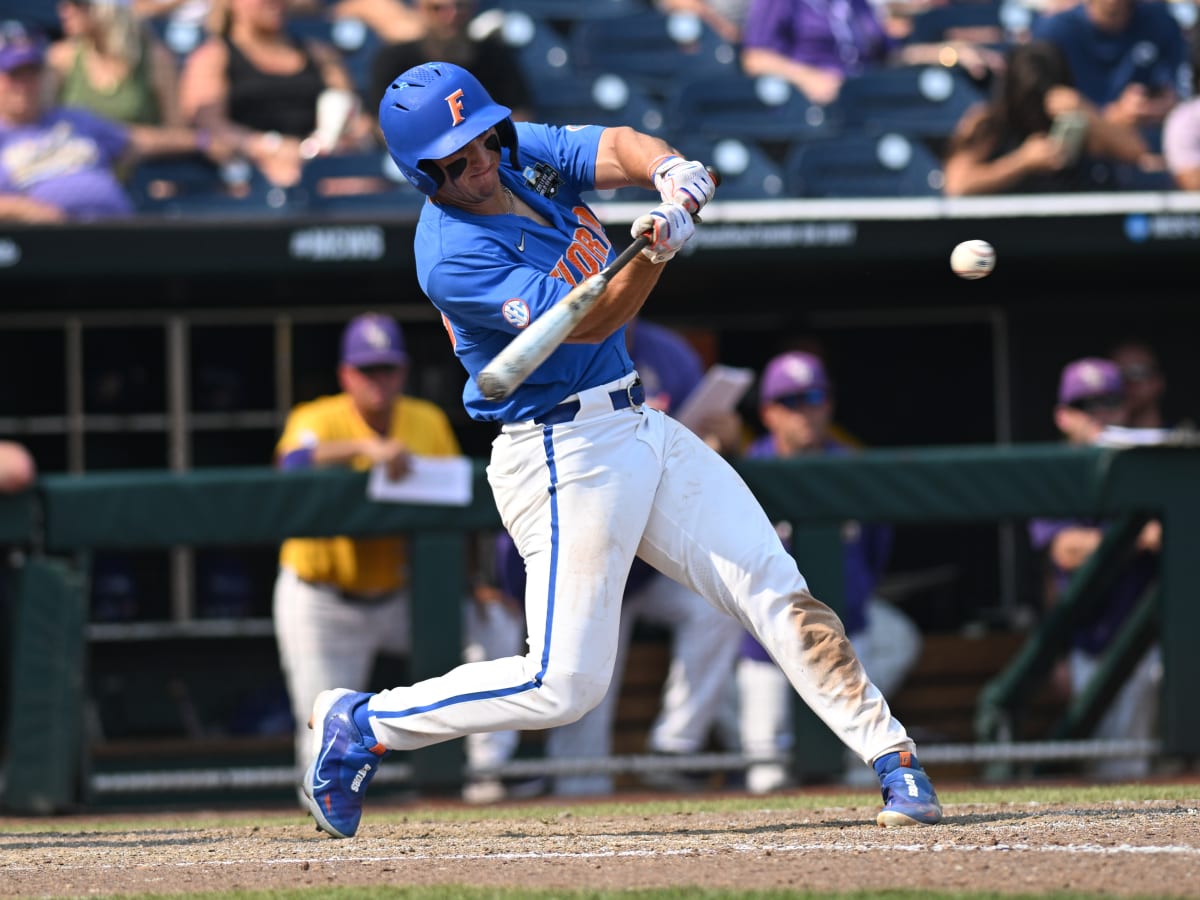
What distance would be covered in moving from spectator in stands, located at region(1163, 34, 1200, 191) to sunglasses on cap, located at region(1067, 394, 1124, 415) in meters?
1.42

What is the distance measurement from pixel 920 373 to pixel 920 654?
191cm

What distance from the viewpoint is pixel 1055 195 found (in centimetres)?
786

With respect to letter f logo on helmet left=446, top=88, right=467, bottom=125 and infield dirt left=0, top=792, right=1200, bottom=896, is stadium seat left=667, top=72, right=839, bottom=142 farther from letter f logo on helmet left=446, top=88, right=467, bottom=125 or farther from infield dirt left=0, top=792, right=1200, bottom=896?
letter f logo on helmet left=446, top=88, right=467, bottom=125

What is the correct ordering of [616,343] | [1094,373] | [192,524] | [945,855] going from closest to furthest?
1. [945,855]
2. [616,343]
3. [192,524]
4. [1094,373]

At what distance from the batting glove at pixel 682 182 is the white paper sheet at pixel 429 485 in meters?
2.62

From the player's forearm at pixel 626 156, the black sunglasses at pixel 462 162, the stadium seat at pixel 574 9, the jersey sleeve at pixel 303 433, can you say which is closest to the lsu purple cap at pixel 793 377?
the jersey sleeve at pixel 303 433

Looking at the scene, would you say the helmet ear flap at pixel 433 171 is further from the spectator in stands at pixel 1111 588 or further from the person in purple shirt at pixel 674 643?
the spectator in stands at pixel 1111 588

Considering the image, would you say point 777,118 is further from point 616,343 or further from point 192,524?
point 616,343

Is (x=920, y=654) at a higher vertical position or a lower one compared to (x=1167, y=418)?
lower

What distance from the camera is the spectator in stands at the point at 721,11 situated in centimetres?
995

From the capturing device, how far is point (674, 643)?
6.89 metres

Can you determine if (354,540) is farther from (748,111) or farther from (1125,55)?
(1125,55)

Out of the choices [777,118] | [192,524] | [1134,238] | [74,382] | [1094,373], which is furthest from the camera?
[777,118]

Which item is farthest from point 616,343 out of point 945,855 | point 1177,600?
point 1177,600
